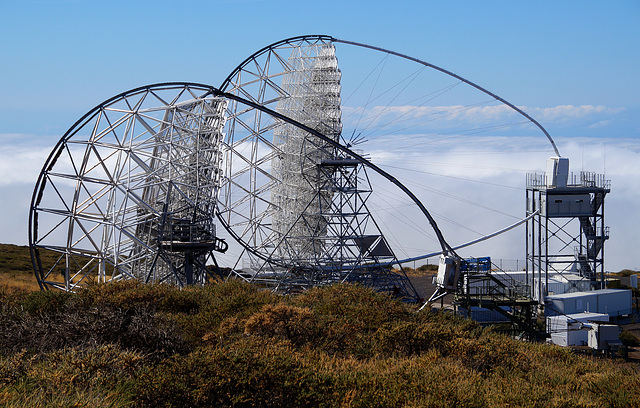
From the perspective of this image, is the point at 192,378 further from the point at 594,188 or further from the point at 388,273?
the point at 594,188

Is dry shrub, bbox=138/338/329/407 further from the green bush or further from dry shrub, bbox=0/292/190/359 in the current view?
the green bush

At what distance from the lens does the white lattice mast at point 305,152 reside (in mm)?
33906

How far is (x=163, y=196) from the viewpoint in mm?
31531

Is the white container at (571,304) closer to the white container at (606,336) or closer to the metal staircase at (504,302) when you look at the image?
the metal staircase at (504,302)

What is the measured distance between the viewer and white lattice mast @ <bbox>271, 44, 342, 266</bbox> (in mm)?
33906

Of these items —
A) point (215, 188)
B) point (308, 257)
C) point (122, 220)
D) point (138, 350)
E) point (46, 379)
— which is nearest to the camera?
point (46, 379)

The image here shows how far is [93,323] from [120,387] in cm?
497

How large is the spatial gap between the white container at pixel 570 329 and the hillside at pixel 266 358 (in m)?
7.58

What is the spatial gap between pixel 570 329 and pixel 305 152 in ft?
48.3

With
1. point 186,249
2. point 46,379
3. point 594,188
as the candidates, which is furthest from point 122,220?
point 594,188

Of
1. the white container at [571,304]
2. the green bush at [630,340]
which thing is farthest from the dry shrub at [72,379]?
the white container at [571,304]

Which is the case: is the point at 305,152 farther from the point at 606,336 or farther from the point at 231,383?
the point at 231,383

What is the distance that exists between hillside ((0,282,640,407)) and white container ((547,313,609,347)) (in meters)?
7.58

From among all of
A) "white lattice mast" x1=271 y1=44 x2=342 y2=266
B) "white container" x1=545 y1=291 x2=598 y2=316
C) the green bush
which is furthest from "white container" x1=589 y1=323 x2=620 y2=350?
"white lattice mast" x1=271 y1=44 x2=342 y2=266
